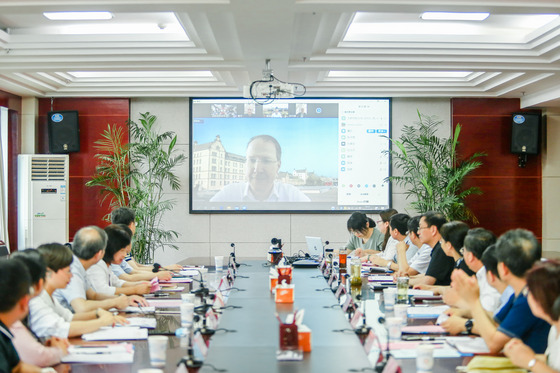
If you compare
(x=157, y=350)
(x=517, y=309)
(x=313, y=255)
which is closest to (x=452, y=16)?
(x=313, y=255)

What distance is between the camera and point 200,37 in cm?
572

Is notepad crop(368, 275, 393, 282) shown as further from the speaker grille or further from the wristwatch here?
the speaker grille

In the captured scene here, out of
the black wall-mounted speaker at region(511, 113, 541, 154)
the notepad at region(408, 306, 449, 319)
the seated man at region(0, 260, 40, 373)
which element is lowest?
the notepad at region(408, 306, 449, 319)

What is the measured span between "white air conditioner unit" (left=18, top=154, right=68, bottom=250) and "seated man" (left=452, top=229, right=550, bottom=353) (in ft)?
22.3

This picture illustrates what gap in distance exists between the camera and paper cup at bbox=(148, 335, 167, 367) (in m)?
2.42

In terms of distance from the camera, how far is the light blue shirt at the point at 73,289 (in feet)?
11.6

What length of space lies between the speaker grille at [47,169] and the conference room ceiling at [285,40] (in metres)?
1.17

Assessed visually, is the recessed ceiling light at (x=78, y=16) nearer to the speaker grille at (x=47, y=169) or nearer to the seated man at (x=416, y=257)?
the speaker grille at (x=47, y=169)

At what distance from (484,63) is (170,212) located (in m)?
4.66

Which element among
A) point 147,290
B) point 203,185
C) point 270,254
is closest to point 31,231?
point 203,185

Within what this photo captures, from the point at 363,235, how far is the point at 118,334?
4.10m

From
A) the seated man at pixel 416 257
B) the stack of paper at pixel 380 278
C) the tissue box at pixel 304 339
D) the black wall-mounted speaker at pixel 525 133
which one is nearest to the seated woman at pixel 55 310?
the tissue box at pixel 304 339

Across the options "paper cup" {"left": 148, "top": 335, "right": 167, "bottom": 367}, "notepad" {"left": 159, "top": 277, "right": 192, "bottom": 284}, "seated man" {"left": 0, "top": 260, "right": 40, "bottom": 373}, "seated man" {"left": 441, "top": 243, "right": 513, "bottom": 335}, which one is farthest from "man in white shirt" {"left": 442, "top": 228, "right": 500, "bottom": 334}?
"notepad" {"left": 159, "top": 277, "right": 192, "bottom": 284}

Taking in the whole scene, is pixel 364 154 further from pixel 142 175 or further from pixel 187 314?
pixel 187 314
